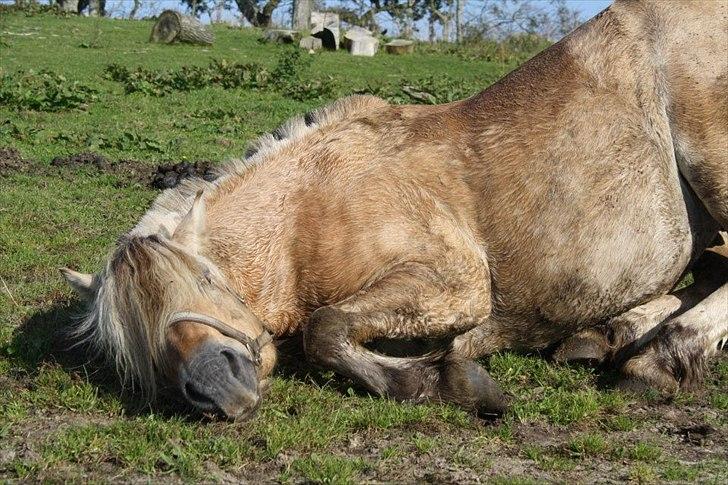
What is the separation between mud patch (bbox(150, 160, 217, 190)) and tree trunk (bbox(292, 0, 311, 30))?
22.4 metres

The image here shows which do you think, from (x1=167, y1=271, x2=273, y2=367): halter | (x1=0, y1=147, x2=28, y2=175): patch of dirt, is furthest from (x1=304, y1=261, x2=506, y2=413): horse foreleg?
(x1=0, y1=147, x2=28, y2=175): patch of dirt

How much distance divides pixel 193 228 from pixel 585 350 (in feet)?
7.99

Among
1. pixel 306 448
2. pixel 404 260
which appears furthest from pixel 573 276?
pixel 306 448

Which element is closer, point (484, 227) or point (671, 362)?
point (671, 362)

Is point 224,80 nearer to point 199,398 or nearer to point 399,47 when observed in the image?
point 399,47

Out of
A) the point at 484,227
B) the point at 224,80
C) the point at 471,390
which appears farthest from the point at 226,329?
the point at 224,80

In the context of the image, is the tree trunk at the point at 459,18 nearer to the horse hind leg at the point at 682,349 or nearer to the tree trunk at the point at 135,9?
the tree trunk at the point at 135,9

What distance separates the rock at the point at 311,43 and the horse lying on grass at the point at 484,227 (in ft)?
69.3

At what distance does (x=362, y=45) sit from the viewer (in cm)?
2598

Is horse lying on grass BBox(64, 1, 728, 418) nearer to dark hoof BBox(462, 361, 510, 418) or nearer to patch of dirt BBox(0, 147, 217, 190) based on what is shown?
dark hoof BBox(462, 361, 510, 418)

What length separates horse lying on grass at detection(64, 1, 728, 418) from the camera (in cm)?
460

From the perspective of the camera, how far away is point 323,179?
5082 millimetres

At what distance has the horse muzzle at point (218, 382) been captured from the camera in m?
3.99

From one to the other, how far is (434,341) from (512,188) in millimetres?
1003
